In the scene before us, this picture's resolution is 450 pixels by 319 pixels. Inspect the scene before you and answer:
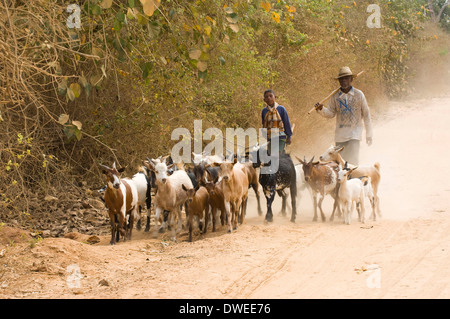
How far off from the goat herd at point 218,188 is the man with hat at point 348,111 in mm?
260

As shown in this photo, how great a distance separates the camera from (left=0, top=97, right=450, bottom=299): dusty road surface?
6.34 metres

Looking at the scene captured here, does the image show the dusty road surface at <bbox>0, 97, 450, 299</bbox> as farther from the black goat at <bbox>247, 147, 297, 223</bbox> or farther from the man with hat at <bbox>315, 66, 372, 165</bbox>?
the man with hat at <bbox>315, 66, 372, 165</bbox>

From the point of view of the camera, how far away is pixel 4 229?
9.59 metres

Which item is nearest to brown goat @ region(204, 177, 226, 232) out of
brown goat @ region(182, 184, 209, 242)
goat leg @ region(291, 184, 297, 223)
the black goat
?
brown goat @ region(182, 184, 209, 242)

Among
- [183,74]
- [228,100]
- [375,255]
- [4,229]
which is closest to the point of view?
[375,255]

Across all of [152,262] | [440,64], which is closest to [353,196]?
[152,262]

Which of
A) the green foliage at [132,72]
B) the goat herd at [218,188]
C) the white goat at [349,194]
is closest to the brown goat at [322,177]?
the goat herd at [218,188]

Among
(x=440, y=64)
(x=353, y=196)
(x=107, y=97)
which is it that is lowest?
(x=353, y=196)

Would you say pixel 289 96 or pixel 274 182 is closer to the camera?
pixel 274 182

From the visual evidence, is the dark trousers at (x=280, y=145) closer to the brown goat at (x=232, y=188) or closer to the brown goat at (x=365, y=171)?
the brown goat at (x=232, y=188)

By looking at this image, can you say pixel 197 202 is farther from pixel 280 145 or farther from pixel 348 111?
pixel 348 111

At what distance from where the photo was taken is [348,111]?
11.0m
